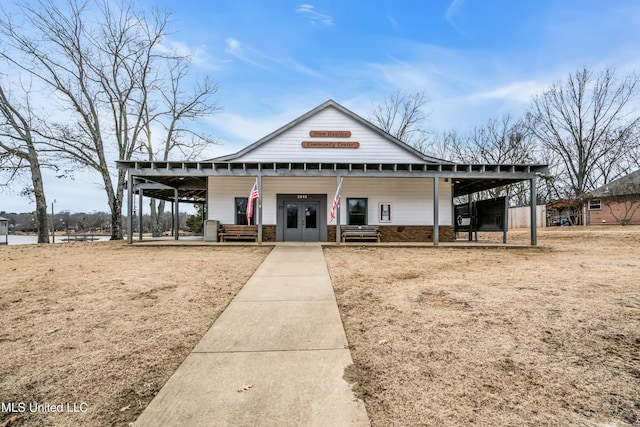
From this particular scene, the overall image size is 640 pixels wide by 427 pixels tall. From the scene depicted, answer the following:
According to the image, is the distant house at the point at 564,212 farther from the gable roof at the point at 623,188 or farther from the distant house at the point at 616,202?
the gable roof at the point at 623,188

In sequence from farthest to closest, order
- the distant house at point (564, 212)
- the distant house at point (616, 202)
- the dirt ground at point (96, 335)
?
the distant house at point (564, 212), the distant house at point (616, 202), the dirt ground at point (96, 335)

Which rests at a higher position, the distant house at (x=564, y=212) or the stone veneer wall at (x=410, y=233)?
the distant house at (x=564, y=212)

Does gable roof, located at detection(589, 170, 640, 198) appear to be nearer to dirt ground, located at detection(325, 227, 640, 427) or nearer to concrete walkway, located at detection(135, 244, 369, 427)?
dirt ground, located at detection(325, 227, 640, 427)

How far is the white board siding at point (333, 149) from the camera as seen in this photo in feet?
51.1

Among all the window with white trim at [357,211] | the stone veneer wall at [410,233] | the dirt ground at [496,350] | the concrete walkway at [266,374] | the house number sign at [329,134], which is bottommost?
the concrete walkway at [266,374]

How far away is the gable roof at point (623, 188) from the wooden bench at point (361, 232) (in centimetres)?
2382

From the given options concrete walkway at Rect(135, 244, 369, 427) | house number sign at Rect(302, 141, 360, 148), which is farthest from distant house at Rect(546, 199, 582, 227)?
concrete walkway at Rect(135, 244, 369, 427)

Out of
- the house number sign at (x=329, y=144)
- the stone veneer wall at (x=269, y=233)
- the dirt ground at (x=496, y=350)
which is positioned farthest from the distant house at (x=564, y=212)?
the stone veneer wall at (x=269, y=233)

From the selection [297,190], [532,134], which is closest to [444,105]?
[532,134]

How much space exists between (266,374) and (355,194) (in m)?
13.1

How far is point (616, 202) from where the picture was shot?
27.3 metres

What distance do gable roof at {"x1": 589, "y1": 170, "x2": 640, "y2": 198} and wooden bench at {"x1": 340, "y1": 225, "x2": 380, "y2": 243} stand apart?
23817 millimetres

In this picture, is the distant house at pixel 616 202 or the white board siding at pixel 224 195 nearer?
the white board siding at pixel 224 195

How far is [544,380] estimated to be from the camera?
2.59 m
